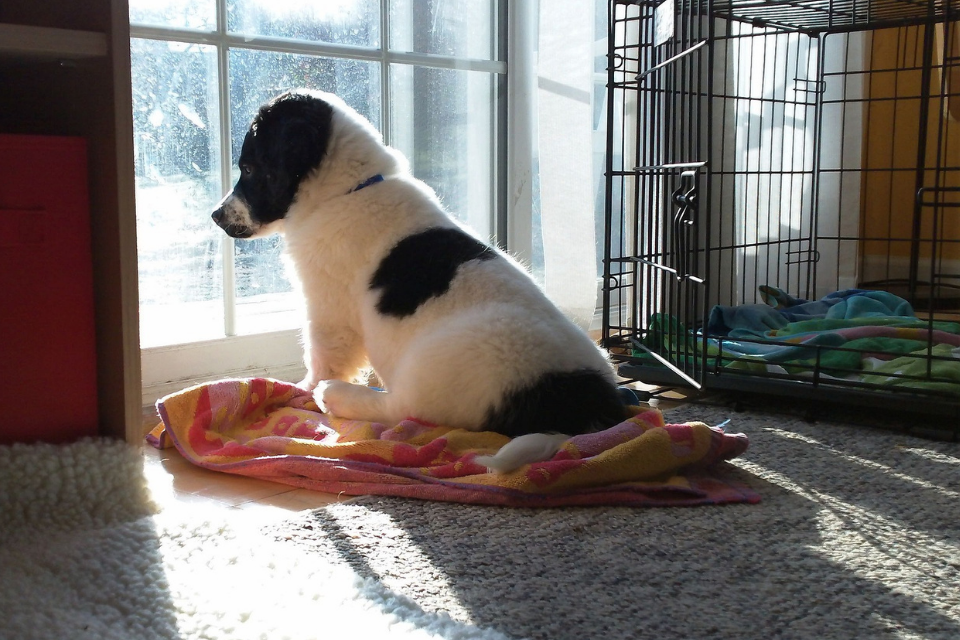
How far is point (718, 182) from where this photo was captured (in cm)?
392

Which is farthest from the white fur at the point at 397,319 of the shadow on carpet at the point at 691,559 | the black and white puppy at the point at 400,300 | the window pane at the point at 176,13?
the window pane at the point at 176,13

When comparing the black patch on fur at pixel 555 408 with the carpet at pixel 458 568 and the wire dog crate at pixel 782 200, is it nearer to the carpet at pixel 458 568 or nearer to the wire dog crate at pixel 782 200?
the carpet at pixel 458 568

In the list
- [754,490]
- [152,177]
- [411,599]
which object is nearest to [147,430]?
[152,177]

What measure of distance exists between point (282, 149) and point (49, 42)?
1.10 m

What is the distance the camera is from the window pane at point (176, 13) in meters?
2.66

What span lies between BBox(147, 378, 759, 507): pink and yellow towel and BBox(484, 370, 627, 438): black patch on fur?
0.17 ft

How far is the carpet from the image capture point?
1.19 m

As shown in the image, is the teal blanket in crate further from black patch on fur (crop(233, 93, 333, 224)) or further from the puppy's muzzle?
the puppy's muzzle

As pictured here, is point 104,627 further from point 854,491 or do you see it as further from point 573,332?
point 854,491

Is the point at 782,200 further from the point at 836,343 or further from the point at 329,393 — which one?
the point at 329,393

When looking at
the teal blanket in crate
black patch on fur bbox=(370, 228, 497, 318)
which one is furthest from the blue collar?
the teal blanket in crate

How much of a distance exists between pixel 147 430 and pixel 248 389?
33cm

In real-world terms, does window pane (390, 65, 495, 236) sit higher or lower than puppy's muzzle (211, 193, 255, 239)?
higher

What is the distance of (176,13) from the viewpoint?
2.71m
